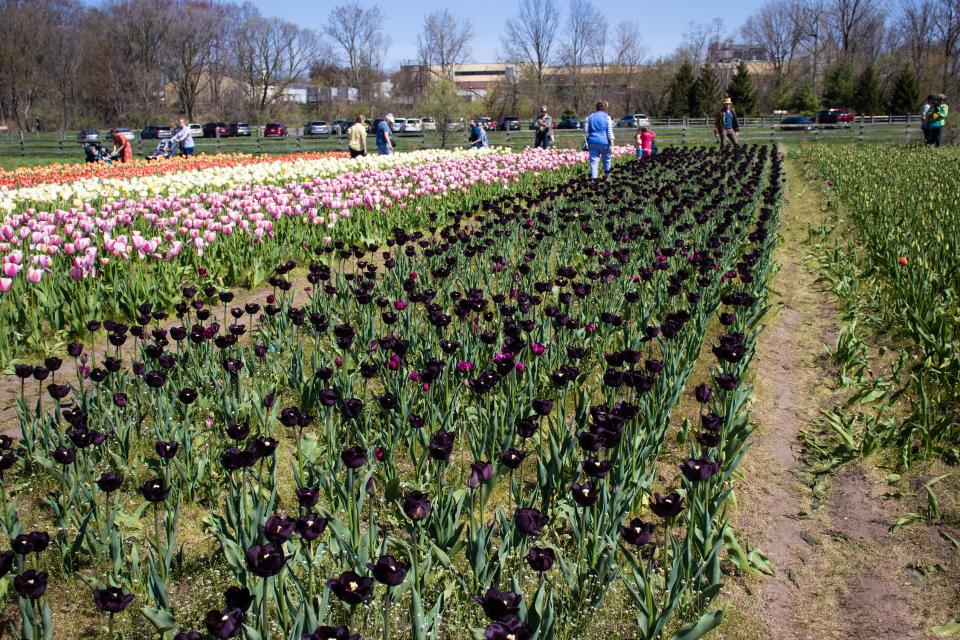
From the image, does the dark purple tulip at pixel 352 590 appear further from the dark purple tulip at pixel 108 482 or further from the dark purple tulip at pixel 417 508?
the dark purple tulip at pixel 108 482

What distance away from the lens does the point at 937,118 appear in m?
20.2

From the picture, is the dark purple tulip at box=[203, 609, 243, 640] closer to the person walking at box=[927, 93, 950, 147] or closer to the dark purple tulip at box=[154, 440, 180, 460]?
the dark purple tulip at box=[154, 440, 180, 460]

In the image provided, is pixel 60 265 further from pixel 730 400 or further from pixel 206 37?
pixel 206 37

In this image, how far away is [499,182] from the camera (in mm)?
12992

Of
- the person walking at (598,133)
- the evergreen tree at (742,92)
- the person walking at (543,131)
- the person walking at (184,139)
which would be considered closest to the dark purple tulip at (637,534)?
the person walking at (598,133)

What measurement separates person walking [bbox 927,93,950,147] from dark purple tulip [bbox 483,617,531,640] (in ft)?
69.7

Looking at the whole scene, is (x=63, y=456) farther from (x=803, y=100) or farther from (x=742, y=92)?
(x=803, y=100)

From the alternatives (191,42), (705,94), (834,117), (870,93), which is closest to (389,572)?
(834,117)

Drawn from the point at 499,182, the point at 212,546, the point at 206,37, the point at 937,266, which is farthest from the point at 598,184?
the point at 206,37

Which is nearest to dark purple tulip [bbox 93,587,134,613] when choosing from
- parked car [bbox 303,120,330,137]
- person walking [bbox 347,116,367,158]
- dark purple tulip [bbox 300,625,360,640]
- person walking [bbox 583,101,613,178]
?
dark purple tulip [bbox 300,625,360,640]

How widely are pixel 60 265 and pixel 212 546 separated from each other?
160 inches

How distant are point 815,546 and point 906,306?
2.73 m

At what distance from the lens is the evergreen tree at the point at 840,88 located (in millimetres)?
51688

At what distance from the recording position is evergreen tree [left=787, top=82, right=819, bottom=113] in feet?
174
